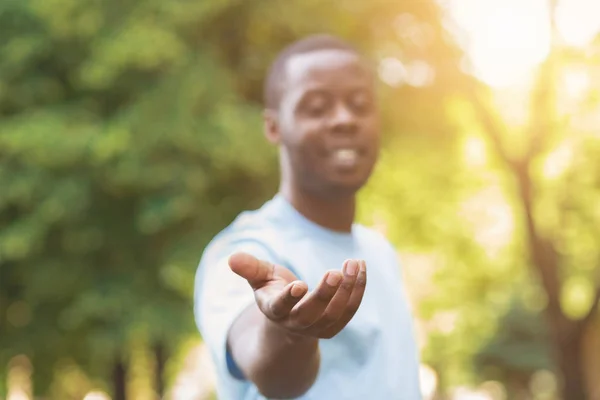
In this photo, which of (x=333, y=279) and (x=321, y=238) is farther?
(x=321, y=238)

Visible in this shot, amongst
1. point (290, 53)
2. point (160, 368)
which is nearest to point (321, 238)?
point (290, 53)

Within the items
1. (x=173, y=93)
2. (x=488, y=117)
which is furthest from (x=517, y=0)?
(x=173, y=93)

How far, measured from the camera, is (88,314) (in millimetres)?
7117

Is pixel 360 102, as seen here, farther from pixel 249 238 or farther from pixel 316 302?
pixel 316 302

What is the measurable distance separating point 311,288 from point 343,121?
18.5 inches

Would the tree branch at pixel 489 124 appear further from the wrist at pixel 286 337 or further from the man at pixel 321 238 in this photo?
the wrist at pixel 286 337

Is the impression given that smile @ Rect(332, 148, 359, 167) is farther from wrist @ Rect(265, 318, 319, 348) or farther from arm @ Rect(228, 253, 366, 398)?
wrist @ Rect(265, 318, 319, 348)

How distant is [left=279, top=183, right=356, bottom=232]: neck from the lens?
86.1 inches

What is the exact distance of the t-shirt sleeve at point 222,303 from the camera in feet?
5.89

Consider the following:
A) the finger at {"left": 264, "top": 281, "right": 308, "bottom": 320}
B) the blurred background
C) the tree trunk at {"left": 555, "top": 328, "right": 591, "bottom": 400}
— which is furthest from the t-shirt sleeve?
the tree trunk at {"left": 555, "top": 328, "right": 591, "bottom": 400}

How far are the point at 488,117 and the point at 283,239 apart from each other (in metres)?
8.68

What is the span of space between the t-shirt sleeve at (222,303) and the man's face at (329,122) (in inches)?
12.1

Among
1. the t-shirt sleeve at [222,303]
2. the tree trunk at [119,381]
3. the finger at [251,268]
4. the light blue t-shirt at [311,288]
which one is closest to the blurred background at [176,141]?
the tree trunk at [119,381]

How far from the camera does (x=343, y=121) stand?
6.88 ft
